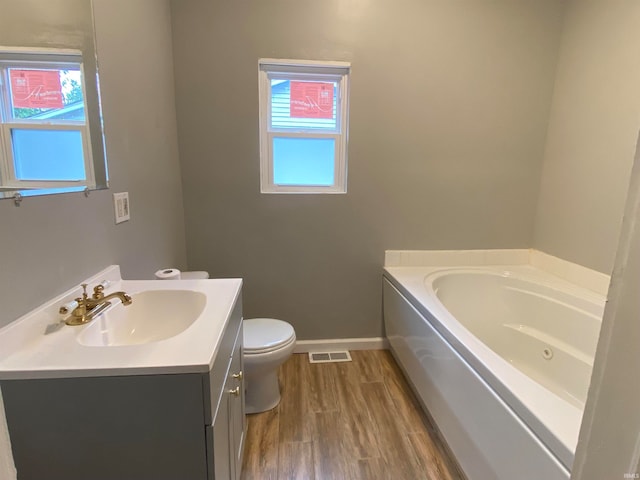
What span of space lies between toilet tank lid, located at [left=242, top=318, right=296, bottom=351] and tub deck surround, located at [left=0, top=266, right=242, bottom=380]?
0.74 metres

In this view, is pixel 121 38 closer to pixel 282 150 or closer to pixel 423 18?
pixel 282 150

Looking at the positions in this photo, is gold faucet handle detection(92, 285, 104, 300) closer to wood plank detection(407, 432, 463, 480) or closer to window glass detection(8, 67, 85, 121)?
window glass detection(8, 67, 85, 121)

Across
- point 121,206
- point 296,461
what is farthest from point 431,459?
point 121,206

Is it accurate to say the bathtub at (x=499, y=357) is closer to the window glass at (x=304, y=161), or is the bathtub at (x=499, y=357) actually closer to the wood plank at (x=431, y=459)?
the wood plank at (x=431, y=459)

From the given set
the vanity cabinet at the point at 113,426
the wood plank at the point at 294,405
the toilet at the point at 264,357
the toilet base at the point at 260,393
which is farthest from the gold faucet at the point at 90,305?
the wood plank at the point at 294,405

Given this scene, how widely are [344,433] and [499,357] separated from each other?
2.88ft

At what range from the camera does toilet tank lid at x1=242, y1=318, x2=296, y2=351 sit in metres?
1.74

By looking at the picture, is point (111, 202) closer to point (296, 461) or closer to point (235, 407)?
point (235, 407)

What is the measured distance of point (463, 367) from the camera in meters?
1.37

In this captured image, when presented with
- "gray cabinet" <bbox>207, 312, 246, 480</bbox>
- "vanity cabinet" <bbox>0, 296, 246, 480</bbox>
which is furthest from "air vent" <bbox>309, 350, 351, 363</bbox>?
"vanity cabinet" <bbox>0, 296, 246, 480</bbox>

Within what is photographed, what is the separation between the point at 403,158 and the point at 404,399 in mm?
1490

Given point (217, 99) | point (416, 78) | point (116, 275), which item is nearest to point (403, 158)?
point (416, 78)

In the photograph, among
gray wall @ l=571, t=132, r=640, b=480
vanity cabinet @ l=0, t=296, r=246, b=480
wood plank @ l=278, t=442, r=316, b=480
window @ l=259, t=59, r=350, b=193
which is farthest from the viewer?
window @ l=259, t=59, r=350, b=193

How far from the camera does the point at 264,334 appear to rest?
1.83 m
